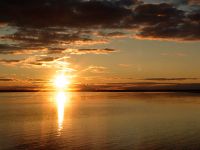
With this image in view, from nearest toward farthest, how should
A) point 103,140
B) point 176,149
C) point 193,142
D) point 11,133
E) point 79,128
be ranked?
point 176,149
point 193,142
point 103,140
point 11,133
point 79,128

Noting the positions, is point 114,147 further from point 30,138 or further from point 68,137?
point 30,138

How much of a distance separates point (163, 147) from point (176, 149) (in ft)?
4.85

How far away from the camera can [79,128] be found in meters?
50.0

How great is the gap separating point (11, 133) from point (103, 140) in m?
13.2

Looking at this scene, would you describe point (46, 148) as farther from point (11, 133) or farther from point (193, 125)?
point (193, 125)

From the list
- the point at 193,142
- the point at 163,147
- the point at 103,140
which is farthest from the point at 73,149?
the point at 193,142

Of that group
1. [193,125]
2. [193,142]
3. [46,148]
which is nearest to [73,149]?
[46,148]

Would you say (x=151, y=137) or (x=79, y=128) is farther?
(x=79, y=128)

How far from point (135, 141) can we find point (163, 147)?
180 inches

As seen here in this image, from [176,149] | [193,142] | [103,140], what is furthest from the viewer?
[103,140]

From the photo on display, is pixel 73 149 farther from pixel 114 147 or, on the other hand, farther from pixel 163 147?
pixel 163 147

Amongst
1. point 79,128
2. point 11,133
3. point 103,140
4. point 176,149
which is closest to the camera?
point 176,149

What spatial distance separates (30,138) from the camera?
40125mm

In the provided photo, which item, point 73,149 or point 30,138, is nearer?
point 73,149
